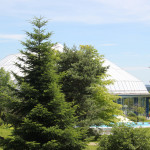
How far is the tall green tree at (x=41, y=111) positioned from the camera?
1459cm

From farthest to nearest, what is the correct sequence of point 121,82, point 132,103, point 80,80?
point 132,103 < point 121,82 < point 80,80

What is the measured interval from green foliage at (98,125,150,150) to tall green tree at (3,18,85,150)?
1.81 meters

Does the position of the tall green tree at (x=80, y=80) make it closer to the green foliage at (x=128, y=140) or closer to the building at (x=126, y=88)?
the green foliage at (x=128, y=140)

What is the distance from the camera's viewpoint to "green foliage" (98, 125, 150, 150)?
611 inches

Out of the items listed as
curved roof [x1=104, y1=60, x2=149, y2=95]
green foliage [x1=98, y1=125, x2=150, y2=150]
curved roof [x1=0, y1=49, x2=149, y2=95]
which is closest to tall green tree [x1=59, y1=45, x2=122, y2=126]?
green foliage [x1=98, y1=125, x2=150, y2=150]

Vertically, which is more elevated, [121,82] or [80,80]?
[80,80]

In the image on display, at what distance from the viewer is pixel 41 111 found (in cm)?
1457

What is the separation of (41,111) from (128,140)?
5181 mm

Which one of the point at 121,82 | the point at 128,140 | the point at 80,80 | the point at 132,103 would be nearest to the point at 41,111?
the point at 128,140

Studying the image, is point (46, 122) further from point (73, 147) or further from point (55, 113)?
point (73, 147)

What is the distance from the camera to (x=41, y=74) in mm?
15094

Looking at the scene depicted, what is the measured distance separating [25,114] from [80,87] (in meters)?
7.25

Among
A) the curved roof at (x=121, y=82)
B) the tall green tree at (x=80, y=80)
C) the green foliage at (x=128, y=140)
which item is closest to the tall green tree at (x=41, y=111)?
the green foliage at (x=128, y=140)

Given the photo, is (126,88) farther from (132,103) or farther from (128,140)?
(128,140)
